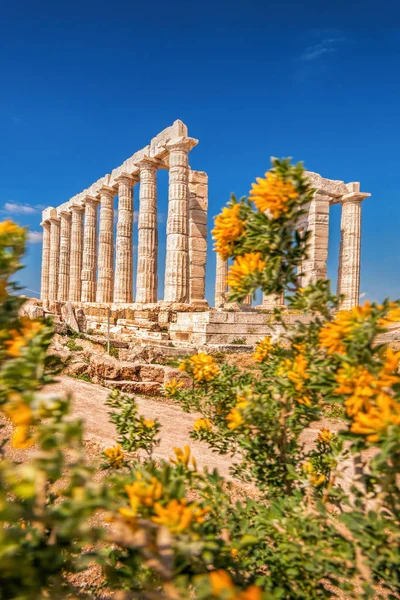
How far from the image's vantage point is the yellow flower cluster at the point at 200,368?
244 cm

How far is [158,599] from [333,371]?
1114mm

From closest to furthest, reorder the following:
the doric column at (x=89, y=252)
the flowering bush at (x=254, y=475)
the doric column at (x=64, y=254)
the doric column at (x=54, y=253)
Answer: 1. the flowering bush at (x=254, y=475)
2. the doric column at (x=89, y=252)
3. the doric column at (x=64, y=254)
4. the doric column at (x=54, y=253)

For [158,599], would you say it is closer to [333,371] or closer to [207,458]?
[333,371]

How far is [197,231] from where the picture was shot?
2106 cm

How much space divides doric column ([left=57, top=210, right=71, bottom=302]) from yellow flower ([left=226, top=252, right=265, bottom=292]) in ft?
113

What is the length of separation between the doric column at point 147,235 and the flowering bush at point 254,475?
62.4ft

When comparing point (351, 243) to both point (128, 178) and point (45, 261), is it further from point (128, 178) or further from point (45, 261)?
point (45, 261)

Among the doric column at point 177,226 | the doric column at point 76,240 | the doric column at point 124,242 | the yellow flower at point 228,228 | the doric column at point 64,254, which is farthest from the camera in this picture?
the doric column at point 64,254

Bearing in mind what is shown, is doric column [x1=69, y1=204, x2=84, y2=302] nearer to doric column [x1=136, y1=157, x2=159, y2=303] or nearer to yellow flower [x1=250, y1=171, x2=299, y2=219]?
doric column [x1=136, y1=157, x2=159, y2=303]

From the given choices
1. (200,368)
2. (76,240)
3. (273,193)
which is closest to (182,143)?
(76,240)

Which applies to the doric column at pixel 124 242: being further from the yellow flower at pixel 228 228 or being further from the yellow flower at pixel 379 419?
the yellow flower at pixel 379 419

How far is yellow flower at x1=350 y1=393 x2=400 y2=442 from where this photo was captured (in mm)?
1212

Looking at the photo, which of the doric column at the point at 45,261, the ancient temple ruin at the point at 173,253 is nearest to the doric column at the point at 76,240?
the ancient temple ruin at the point at 173,253

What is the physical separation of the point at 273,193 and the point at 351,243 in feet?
80.4
